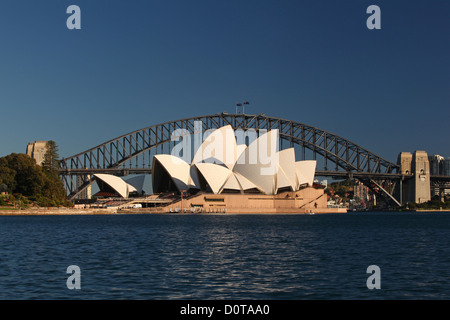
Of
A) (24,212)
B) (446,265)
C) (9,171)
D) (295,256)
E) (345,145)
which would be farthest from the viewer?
(345,145)

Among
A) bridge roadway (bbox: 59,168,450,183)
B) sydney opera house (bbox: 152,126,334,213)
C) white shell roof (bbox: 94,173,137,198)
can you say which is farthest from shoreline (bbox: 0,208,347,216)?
bridge roadway (bbox: 59,168,450,183)

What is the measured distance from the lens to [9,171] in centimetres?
9831

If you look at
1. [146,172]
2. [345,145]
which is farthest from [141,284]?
[345,145]

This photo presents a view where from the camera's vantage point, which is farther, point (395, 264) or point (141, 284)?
point (395, 264)

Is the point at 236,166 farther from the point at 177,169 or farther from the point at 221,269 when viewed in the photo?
the point at 221,269

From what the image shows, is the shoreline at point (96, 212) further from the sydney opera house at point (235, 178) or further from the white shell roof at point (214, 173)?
the white shell roof at point (214, 173)

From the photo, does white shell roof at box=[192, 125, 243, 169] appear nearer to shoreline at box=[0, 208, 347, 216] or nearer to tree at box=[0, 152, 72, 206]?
shoreline at box=[0, 208, 347, 216]

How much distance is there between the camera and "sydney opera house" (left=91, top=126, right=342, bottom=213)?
390ft

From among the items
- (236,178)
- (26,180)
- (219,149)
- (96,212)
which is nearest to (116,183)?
(96,212)

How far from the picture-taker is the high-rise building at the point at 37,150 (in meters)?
144

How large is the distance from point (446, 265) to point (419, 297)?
9887 mm

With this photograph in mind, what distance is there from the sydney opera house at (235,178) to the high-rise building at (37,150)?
1389 inches
